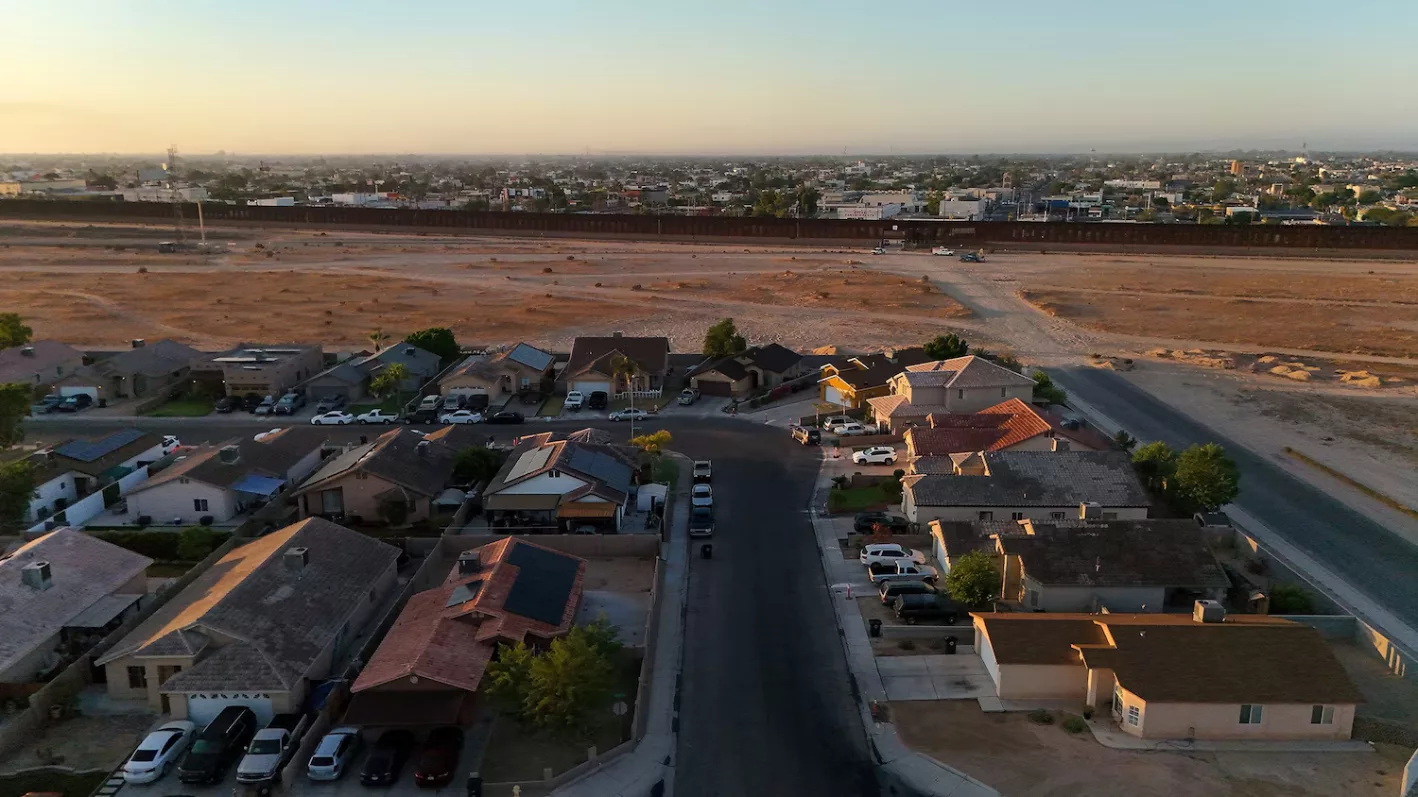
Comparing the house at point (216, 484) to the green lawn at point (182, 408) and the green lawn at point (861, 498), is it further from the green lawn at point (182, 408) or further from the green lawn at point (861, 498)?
the green lawn at point (861, 498)

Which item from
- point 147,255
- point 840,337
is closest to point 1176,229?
point 840,337

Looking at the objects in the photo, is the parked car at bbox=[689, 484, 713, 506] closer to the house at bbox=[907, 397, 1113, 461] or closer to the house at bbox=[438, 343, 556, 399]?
the house at bbox=[907, 397, 1113, 461]

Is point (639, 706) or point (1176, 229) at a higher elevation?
point (1176, 229)

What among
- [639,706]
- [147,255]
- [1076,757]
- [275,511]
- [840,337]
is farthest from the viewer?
[147,255]

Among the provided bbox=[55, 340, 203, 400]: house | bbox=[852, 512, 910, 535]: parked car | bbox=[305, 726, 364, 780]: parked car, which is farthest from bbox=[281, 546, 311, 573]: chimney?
bbox=[55, 340, 203, 400]: house

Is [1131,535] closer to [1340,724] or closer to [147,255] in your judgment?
[1340,724]

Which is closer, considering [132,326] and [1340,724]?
[1340,724]
